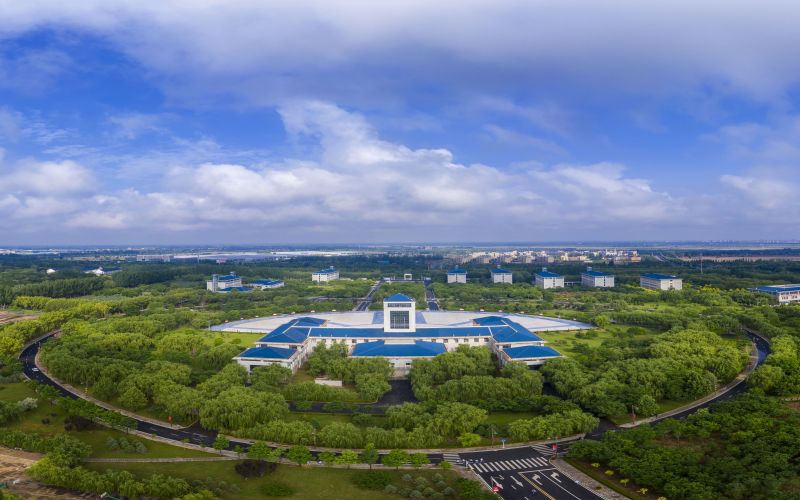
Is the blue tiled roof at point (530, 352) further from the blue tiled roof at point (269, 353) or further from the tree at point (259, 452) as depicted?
the tree at point (259, 452)

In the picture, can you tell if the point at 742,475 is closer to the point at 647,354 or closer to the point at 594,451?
the point at 594,451

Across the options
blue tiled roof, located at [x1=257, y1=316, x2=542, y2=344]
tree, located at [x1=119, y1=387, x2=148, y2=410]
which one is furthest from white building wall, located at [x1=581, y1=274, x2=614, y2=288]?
tree, located at [x1=119, y1=387, x2=148, y2=410]

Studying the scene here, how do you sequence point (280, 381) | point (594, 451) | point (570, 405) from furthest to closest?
point (280, 381), point (570, 405), point (594, 451)

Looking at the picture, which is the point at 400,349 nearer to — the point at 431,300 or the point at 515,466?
the point at 515,466

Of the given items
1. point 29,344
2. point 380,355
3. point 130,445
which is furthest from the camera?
point 29,344

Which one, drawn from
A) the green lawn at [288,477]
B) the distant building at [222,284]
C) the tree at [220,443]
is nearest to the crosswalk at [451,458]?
the green lawn at [288,477]

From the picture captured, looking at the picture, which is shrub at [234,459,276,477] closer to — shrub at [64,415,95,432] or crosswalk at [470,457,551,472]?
crosswalk at [470,457,551,472]

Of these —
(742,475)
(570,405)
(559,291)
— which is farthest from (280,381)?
(559,291)
